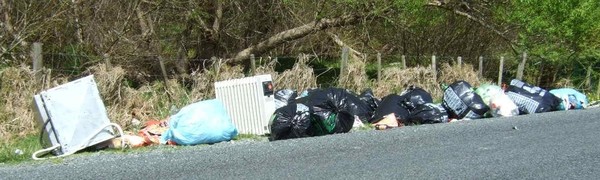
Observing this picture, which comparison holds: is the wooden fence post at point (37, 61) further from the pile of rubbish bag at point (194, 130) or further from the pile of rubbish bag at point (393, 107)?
the pile of rubbish bag at point (393, 107)

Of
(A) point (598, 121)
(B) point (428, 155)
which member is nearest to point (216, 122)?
(B) point (428, 155)

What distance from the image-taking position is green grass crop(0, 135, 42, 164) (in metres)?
7.31

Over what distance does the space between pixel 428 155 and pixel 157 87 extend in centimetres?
573

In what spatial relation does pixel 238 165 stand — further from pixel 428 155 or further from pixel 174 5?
pixel 174 5

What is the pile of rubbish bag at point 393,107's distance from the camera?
8.84 metres

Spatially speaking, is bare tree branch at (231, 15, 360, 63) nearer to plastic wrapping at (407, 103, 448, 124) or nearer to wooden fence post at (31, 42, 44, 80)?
plastic wrapping at (407, 103, 448, 124)

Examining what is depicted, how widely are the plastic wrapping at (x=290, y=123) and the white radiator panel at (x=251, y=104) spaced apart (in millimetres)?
567

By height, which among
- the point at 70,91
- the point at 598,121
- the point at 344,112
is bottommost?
the point at 598,121

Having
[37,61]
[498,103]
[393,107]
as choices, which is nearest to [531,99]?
[498,103]

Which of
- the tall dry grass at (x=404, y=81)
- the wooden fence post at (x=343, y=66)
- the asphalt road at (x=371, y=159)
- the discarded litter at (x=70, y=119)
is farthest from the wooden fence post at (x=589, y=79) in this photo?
the discarded litter at (x=70, y=119)

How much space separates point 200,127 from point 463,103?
4617mm

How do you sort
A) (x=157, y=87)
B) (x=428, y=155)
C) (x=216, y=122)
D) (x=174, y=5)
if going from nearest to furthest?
1. (x=428, y=155)
2. (x=216, y=122)
3. (x=157, y=87)
4. (x=174, y=5)

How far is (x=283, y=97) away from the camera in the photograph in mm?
10695

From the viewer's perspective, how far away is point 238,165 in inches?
267
